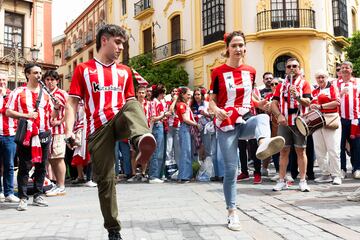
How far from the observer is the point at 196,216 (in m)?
4.79

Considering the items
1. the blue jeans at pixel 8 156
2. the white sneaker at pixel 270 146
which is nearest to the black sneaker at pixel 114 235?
the white sneaker at pixel 270 146

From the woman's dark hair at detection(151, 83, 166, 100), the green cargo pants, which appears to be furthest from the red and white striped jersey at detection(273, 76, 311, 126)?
the green cargo pants

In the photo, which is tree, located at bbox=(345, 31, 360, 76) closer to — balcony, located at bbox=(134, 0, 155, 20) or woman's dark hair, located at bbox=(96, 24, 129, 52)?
balcony, located at bbox=(134, 0, 155, 20)

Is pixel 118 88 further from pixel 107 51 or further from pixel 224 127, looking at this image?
pixel 224 127

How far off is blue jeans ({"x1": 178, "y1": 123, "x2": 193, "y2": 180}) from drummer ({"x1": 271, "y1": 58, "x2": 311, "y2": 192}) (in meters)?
2.28

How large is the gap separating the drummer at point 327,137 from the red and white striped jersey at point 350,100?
0.44 m

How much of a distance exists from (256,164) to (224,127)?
3.64 meters

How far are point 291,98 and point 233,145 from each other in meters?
2.46

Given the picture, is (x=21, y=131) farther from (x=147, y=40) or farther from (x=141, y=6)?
(x=141, y=6)

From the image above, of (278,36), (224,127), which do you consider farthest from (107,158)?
(278,36)

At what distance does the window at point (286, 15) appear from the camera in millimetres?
21938

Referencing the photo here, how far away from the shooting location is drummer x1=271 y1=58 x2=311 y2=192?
A: 20.9 feet

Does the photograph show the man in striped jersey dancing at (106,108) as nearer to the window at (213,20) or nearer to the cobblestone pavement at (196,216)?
the cobblestone pavement at (196,216)

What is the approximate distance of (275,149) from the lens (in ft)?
12.9
